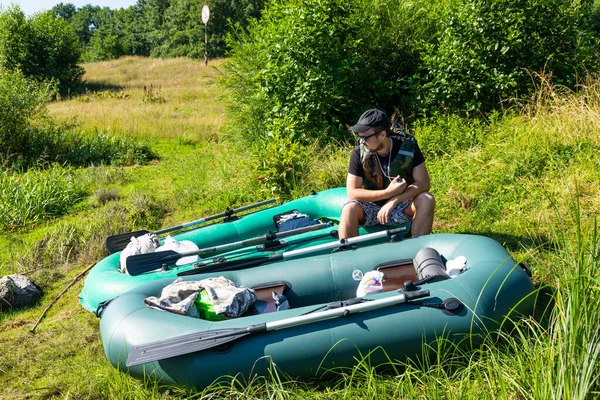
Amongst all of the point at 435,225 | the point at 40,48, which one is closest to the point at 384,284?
the point at 435,225

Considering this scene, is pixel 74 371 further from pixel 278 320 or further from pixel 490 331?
pixel 490 331

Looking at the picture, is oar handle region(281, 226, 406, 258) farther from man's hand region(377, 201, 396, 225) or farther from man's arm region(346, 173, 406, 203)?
man's arm region(346, 173, 406, 203)

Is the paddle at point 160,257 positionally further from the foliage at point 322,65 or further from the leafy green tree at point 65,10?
the leafy green tree at point 65,10

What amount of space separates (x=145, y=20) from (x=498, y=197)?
5309cm

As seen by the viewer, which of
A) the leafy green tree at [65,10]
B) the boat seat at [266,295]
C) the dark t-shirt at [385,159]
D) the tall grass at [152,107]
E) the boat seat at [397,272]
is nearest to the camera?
the boat seat at [266,295]

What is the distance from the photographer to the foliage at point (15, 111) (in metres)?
9.71

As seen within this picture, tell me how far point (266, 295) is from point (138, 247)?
5.37 ft

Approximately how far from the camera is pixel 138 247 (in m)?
4.80

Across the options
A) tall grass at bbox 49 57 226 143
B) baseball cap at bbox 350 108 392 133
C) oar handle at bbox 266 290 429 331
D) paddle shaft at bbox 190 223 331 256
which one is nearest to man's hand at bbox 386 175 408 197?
baseball cap at bbox 350 108 392 133

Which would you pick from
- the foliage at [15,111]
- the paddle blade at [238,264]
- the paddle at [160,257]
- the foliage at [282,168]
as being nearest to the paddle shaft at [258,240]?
the paddle at [160,257]

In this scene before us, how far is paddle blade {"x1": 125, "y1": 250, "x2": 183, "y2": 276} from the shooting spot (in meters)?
4.36

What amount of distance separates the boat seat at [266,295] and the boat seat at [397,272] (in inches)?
27.5

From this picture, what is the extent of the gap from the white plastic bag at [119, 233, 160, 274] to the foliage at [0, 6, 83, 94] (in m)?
18.4

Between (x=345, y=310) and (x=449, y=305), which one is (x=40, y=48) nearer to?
(x=345, y=310)
